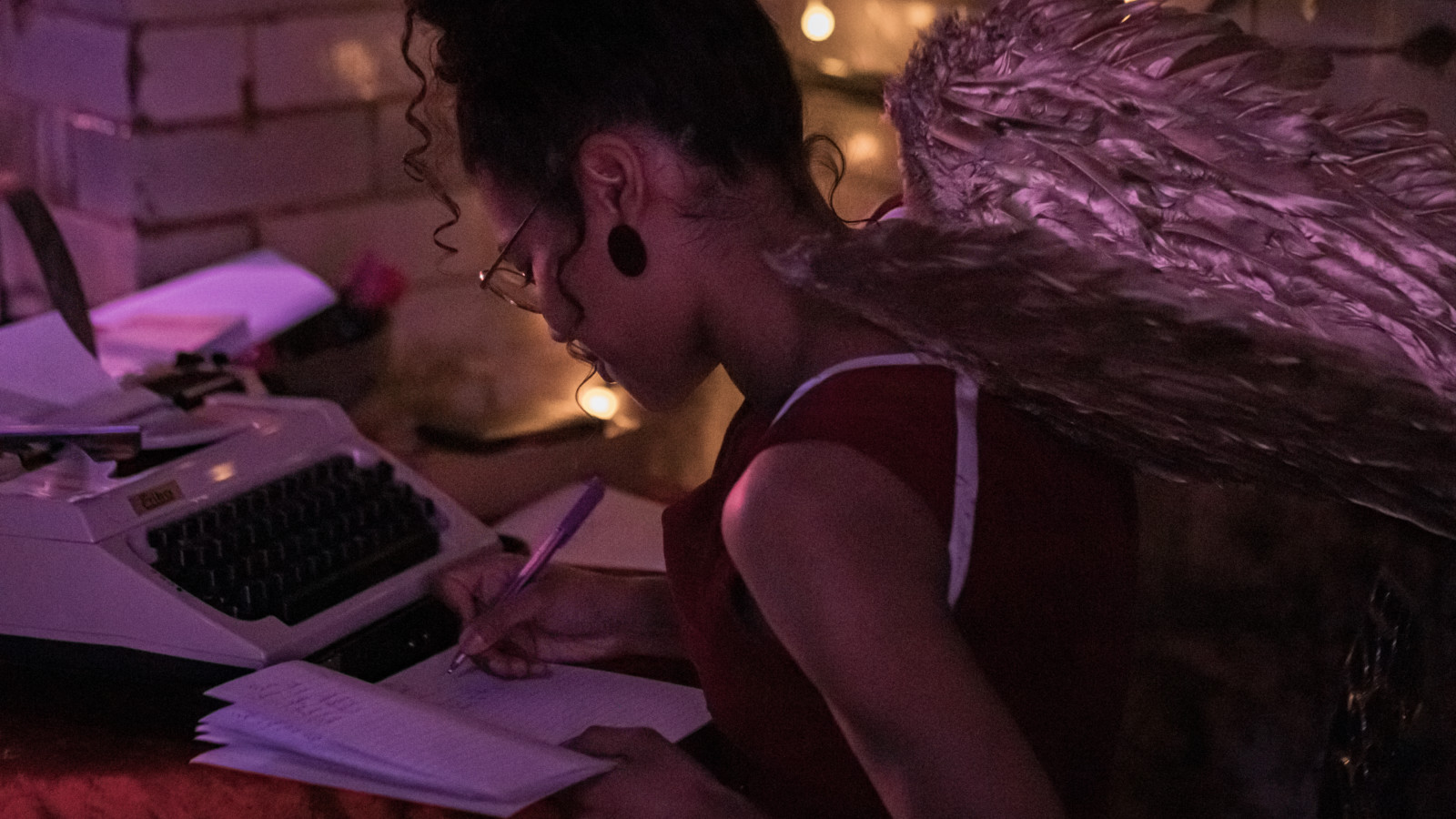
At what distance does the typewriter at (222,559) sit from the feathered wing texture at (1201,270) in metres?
0.43

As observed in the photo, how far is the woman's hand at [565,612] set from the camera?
3.33 feet

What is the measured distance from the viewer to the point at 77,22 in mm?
1439

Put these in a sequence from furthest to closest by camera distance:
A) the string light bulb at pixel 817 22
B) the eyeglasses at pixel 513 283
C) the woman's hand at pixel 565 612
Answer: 1. the string light bulb at pixel 817 22
2. the woman's hand at pixel 565 612
3. the eyeglasses at pixel 513 283

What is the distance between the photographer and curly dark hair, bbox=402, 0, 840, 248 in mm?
774

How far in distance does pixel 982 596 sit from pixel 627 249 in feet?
0.95

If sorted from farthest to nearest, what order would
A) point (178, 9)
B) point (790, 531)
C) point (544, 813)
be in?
point (178, 9) < point (544, 813) < point (790, 531)

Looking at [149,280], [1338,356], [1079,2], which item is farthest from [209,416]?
[1338,356]

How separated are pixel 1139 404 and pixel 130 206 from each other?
1.13m

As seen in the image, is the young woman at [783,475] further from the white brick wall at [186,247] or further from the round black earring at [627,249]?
the white brick wall at [186,247]

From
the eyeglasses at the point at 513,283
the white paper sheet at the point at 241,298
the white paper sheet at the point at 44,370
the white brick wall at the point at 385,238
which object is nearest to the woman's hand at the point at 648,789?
the eyeglasses at the point at 513,283

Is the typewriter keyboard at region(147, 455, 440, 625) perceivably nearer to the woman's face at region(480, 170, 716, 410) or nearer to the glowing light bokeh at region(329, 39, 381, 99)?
the woman's face at region(480, 170, 716, 410)

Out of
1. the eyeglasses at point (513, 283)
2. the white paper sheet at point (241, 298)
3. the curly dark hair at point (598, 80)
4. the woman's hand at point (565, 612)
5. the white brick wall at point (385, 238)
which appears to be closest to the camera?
the curly dark hair at point (598, 80)

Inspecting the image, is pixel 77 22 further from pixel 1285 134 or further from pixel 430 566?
pixel 1285 134

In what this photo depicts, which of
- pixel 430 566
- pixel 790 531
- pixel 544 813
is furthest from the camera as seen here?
pixel 430 566
